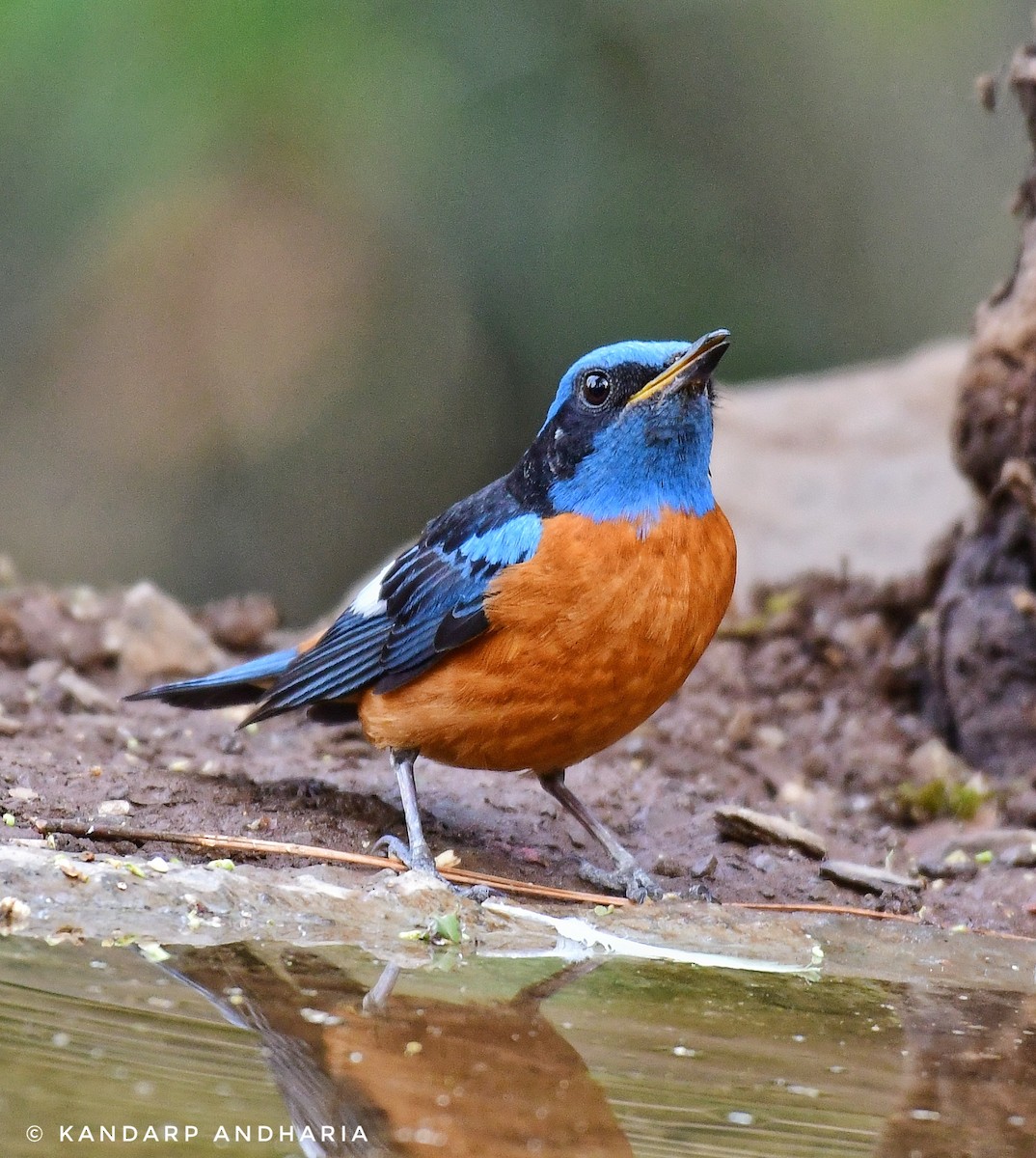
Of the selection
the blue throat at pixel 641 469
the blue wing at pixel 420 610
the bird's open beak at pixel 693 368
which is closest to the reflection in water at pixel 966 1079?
the blue throat at pixel 641 469

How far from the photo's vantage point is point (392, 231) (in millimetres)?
9898

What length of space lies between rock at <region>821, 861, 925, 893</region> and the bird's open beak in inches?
55.8

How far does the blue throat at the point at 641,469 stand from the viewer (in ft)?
13.4

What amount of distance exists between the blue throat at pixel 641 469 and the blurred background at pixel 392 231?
5201 mm

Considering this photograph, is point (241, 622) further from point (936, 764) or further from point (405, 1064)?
point (405, 1064)

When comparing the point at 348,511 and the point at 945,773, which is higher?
the point at 348,511

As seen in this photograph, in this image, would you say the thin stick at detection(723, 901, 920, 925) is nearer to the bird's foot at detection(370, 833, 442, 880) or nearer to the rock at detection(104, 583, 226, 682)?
the bird's foot at detection(370, 833, 442, 880)

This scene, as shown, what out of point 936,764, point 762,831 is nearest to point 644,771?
point 762,831

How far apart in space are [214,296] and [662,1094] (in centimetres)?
810

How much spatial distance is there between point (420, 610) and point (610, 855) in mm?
904

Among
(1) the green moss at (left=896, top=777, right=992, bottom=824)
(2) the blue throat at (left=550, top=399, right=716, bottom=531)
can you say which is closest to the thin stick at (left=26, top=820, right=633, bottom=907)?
(2) the blue throat at (left=550, top=399, right=716, bottom=531)

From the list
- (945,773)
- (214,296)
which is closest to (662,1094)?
(945,773)

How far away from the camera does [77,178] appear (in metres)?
8.97

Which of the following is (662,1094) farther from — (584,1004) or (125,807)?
(125,807)
